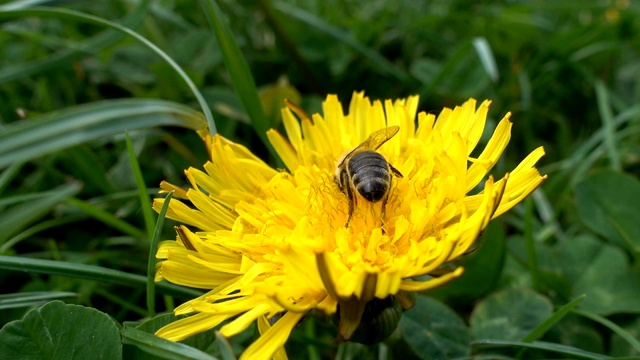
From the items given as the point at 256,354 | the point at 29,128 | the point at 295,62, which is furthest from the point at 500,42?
the point at 256,354

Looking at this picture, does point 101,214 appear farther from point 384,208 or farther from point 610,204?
point 610,204

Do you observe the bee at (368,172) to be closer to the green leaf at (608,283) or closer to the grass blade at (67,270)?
the grass blade at (67,270)

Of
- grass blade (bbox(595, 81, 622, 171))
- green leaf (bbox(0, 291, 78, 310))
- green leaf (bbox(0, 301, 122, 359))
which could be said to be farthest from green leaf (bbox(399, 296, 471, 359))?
grass blade (bbox(595, 81, 622, 171))

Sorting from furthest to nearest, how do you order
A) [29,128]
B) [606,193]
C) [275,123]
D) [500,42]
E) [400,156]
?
[500,42] → [275,123] → [606,193] → [29,128] → [400,156]

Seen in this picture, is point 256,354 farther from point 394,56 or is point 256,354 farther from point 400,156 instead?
point 394,56

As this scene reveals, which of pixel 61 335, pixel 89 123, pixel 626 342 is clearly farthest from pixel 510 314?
pixel 89 123

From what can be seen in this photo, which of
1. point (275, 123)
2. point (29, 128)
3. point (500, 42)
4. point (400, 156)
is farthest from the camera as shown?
point (500, 42)

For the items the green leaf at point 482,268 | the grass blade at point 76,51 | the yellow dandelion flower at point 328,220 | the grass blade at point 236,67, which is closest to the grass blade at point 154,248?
the yellow dandelion flower at point 328,220
